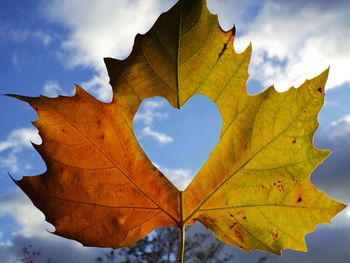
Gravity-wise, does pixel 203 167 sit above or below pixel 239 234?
above

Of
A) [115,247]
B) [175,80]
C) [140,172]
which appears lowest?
[115,247]

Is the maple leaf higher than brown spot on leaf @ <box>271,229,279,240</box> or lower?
higher

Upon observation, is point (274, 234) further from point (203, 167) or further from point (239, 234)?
point (203, 167)

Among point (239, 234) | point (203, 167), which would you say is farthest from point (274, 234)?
point (203, 167)

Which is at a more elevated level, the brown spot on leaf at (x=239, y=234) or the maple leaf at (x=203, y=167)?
the maple leaf at (x=203, y=167)

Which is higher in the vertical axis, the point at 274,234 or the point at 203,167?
the point at 203,167

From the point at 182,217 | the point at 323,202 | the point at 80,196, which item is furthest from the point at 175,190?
the point at 323,202

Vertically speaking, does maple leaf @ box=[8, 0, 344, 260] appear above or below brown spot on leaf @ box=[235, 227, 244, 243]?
above

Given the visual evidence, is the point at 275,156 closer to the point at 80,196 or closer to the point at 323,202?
the point at 323,202
